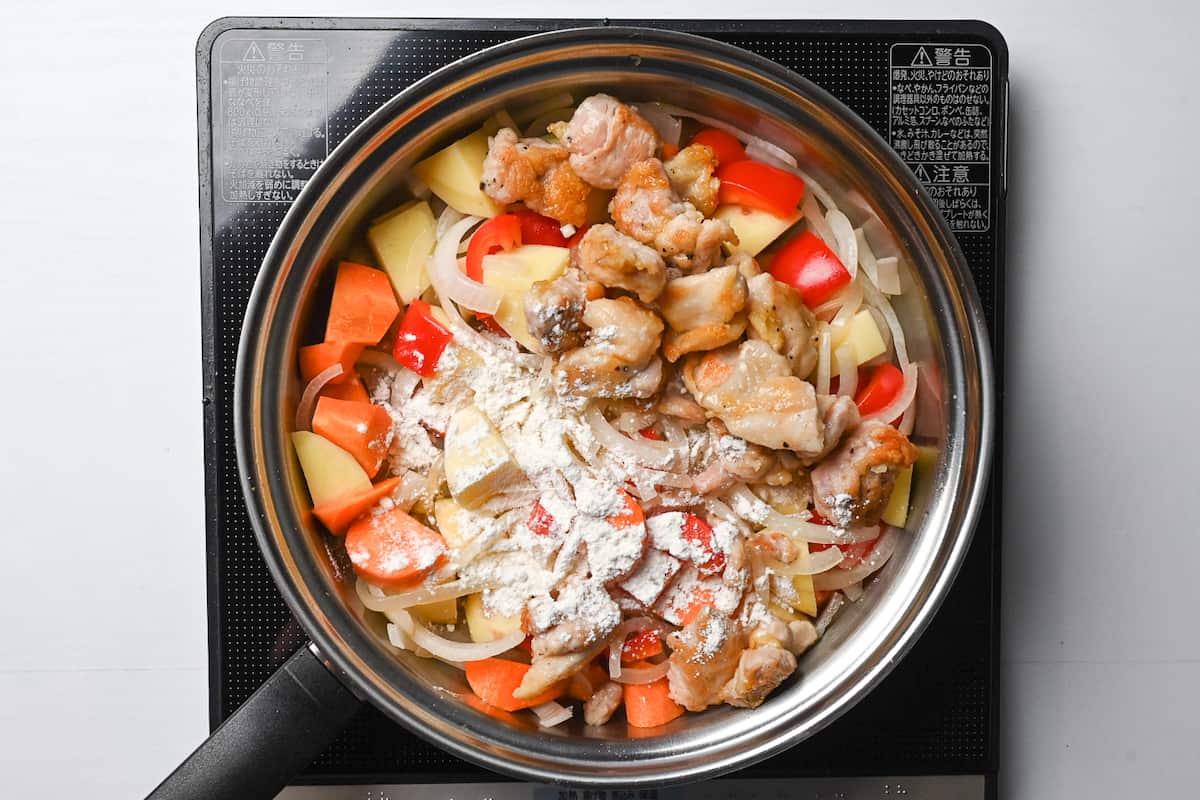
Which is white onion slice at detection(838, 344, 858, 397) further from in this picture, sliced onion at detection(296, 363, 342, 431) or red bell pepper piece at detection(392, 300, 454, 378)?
sliced onion at detection(296, 363, 342, 431)

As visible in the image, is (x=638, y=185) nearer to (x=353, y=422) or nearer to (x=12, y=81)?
(x=353, y=422)

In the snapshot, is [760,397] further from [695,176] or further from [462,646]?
[462,646]

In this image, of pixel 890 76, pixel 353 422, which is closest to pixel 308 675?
pixel 353 422

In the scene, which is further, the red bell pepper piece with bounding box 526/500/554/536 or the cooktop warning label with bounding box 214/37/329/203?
the cooktop warning label with bounding box 214/37/329/203

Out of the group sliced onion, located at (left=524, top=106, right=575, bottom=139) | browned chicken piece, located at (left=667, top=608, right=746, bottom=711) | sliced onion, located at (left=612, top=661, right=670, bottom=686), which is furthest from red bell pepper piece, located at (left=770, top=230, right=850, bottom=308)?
sliced onion, located at (left=612, top=661, right=670, bottom=686)

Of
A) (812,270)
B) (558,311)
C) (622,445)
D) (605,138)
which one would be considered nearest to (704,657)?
(622,445)

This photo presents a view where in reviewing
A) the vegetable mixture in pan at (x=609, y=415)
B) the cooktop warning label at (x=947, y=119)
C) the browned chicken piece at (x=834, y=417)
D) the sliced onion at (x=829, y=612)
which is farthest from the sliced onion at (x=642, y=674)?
the cooktop warning label at (x=947, y=119)
